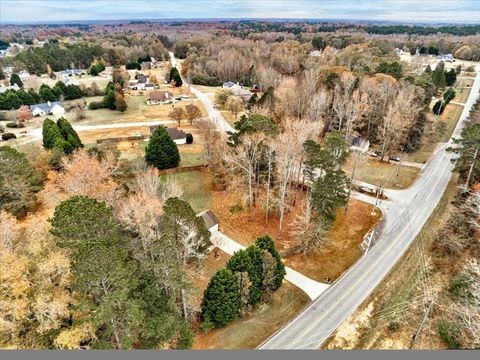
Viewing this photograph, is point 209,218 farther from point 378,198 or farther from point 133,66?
point 133,66

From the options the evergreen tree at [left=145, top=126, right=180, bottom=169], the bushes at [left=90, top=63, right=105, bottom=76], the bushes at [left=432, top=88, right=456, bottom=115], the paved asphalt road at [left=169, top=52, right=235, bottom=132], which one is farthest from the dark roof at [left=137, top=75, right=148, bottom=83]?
the bushes at [left=432, top=88, right=456, bottom=115]

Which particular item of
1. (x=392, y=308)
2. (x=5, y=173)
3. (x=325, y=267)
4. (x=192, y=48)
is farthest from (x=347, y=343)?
(x=192, y=48)

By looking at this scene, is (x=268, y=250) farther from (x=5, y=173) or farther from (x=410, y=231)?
(x=5, y=173)

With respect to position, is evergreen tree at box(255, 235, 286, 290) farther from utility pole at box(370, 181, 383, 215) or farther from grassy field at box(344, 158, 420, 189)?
grassy field at box(344, 158, 420, 189)

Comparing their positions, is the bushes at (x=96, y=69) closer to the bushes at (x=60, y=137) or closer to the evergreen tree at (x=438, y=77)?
the bushes at (x=60, y=137)

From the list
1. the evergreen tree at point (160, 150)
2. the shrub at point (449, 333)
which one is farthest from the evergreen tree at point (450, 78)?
the shrub at point (449, 333)

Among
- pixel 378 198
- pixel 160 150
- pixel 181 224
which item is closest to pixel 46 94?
pixel 160 150

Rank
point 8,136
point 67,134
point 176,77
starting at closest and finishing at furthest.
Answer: point 67,134
point 8,136
point 176,77
